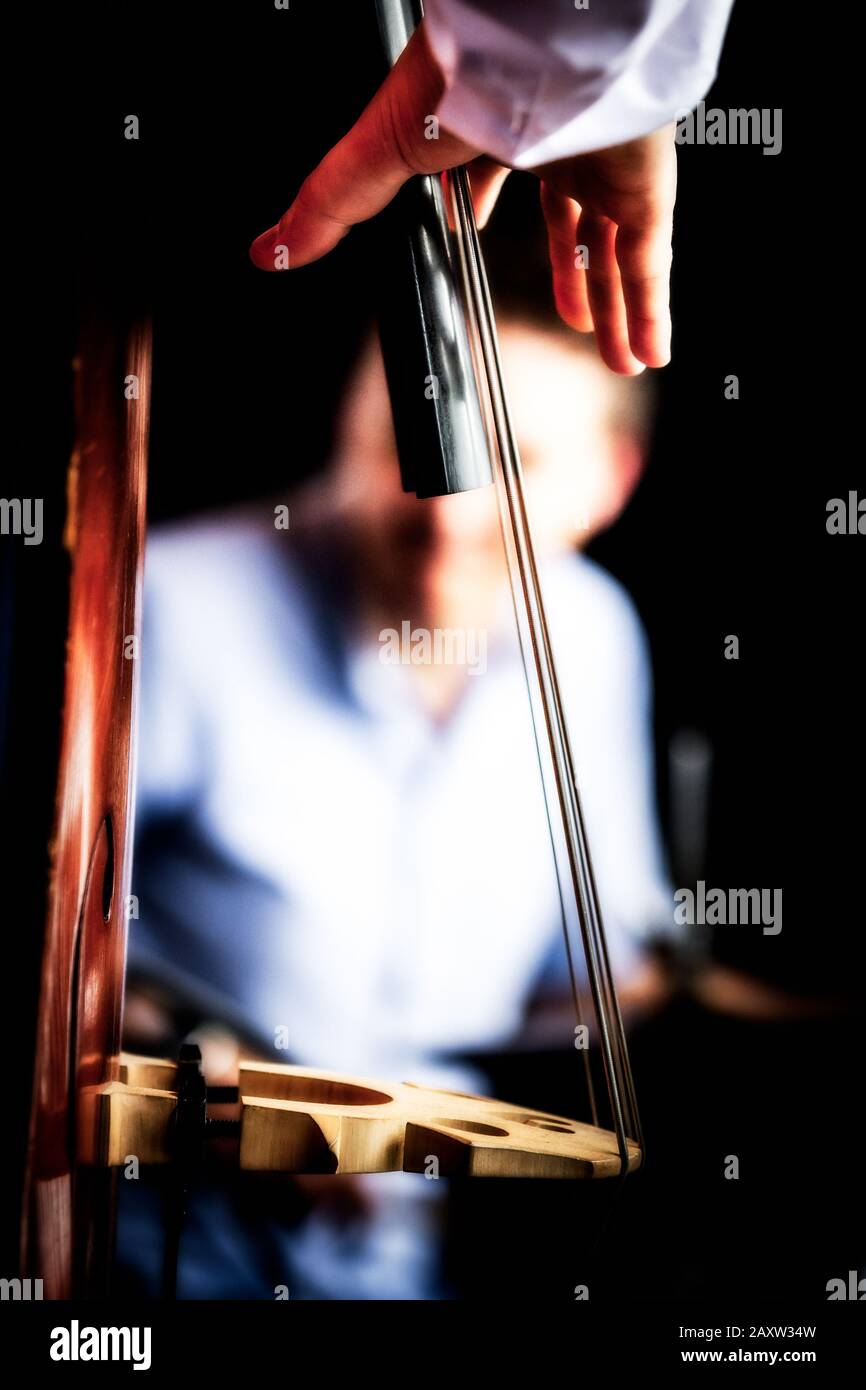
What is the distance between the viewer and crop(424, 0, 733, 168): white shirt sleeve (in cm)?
52

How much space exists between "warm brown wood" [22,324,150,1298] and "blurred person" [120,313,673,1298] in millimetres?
322

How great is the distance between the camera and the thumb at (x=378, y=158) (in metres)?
0.58

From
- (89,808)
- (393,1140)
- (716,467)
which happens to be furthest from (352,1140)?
(716,467)

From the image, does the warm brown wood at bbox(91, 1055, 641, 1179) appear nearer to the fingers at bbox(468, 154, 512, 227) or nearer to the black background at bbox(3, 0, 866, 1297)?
the black background at bbox(3, 0, 866, 1297)

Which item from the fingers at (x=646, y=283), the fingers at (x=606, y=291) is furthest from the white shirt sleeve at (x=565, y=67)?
the fingers at (x=606, y=291)

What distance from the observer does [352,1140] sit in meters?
0.65

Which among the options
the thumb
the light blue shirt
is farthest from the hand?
the light blue shirt

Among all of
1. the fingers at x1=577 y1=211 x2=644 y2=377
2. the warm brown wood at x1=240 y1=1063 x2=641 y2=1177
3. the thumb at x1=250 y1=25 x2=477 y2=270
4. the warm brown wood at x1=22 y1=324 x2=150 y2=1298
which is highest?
the fingers at x1=577 y1=211 x2=644 y2=377

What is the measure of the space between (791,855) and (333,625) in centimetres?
55

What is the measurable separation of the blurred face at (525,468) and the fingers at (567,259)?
0.07 meters

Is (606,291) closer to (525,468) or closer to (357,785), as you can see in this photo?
(525,468)

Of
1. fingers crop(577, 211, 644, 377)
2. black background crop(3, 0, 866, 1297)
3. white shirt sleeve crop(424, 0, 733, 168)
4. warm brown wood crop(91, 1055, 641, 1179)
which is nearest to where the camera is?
white shirt sleeve crop(424, 0, 733, 168)

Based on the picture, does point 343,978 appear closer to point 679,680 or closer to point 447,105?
point 679,680
